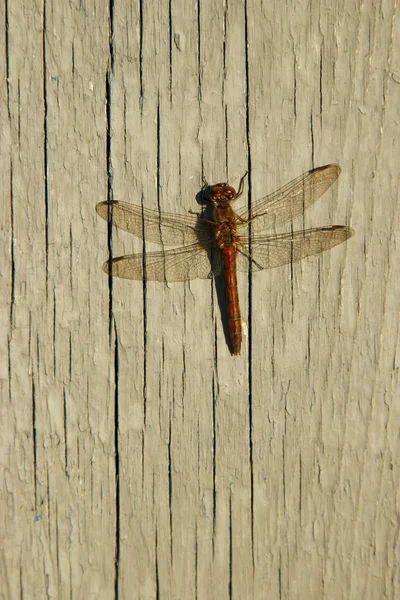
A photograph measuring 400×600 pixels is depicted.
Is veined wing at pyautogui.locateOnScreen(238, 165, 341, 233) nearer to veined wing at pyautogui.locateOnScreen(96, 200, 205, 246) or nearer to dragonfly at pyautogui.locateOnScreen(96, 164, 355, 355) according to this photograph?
dragonfly at pyautogui.locateOnScreen(96, 164, 355, 355)

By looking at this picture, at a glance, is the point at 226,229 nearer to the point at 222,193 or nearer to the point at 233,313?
the point at 222,193

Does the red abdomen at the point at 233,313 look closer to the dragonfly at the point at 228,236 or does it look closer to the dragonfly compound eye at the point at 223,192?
the dragonfly at the point at 228,236

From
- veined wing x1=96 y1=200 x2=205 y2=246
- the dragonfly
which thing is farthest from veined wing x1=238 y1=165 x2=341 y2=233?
veined wing x1=96 y1=200 x2=205 y2=246

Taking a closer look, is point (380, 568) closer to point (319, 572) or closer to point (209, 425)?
point (319, 572)

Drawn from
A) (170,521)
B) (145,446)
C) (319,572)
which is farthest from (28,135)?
(319,572)

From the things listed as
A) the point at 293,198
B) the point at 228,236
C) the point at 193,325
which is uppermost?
the point at 293,198

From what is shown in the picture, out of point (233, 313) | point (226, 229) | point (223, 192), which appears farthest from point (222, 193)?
point (233, 313)

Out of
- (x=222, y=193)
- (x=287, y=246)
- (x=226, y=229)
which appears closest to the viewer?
(x=222, y=193)
